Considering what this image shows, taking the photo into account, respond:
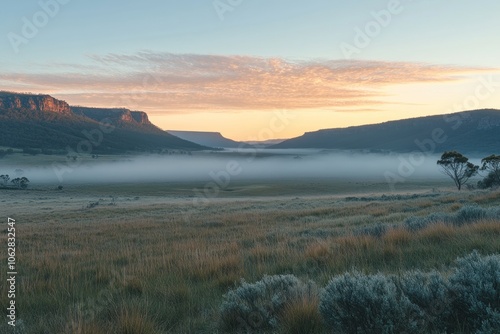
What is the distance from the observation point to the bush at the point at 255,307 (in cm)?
415

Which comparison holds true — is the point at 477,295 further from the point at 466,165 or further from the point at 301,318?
the point at 466,165

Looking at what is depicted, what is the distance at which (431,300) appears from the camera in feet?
12.7

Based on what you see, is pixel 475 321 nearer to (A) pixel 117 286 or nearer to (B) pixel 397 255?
(B) pixel 397 255

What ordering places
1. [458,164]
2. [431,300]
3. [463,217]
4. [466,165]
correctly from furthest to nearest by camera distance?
[458,164] → [466,165] → [463,217] → [431,300]

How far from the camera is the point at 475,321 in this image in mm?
3502

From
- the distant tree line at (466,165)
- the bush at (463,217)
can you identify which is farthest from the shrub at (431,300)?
the distant tree line at (466,165)

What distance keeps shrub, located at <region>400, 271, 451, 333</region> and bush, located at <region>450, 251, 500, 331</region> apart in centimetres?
10

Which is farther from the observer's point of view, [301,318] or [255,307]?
[255,307]

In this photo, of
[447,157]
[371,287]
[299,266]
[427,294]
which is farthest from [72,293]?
[447,157]

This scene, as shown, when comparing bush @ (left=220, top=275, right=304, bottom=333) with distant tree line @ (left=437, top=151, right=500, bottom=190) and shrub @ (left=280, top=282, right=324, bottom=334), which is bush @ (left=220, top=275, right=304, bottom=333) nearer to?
shrub @ (left=280, top=282, right=324, bottom=334)

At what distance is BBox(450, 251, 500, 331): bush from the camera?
3.51 metres


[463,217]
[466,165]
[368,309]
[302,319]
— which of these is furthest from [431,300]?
[466,165]

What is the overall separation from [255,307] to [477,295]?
2219 millimetres

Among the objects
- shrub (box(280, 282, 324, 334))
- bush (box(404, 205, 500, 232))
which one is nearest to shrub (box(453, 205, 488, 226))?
bush (box(404, 205, 500, 232))
